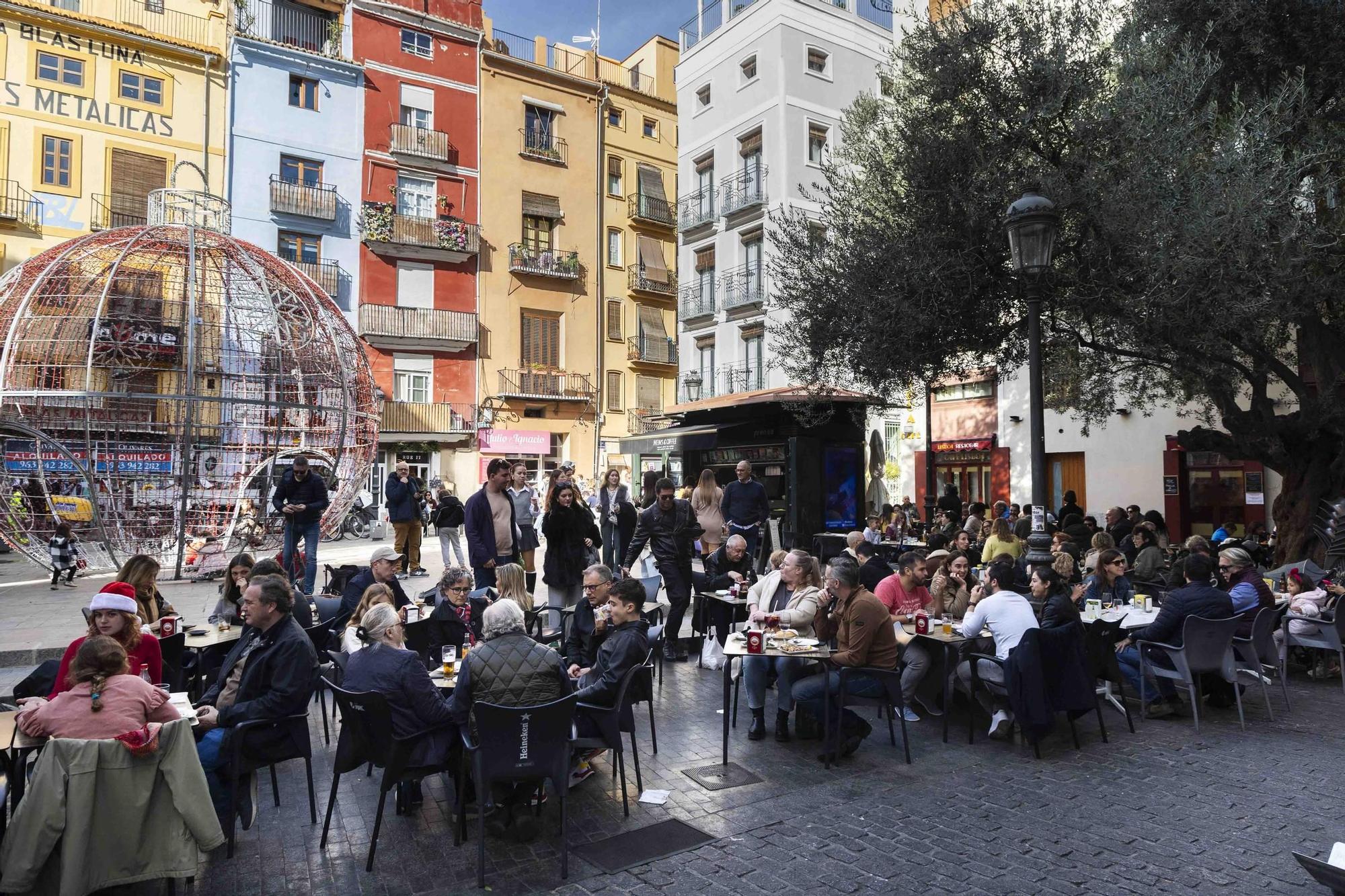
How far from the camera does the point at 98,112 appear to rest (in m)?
24.3

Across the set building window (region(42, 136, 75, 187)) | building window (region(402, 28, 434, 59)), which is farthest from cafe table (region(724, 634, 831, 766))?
building window (region(402, 28, 434, 59))

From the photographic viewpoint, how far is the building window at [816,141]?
25328 millimetres

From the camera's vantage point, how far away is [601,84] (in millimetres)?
33219

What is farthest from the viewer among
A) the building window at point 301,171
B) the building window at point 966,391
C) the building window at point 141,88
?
the building window at point 301,171

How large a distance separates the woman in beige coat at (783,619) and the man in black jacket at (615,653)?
1.04m

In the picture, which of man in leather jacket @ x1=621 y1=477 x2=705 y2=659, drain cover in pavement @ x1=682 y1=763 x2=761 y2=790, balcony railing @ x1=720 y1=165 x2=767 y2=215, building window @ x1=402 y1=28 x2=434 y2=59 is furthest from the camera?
building window @ x1=402 y1=28 x2=434 y2=59

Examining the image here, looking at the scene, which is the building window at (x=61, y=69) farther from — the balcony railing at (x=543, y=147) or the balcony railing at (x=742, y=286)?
the balcony railing at (x=742, y=286)

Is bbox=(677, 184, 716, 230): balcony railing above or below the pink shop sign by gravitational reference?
above

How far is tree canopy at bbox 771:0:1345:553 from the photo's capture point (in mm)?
9023

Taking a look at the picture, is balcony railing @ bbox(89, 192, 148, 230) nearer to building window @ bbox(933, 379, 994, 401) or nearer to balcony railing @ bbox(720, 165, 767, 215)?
balcony railing @ bbox(720, 165, 767, 215)

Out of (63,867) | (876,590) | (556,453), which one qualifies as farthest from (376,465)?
(63,867)

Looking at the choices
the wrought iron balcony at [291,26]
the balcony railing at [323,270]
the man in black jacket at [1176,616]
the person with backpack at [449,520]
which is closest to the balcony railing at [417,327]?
the balcony railing at [323,270]

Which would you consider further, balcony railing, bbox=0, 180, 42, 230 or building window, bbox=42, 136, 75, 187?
building window, bbox=42, 136, 75, 187

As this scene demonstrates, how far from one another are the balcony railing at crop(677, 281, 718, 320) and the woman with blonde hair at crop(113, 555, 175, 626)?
22.1 metres
